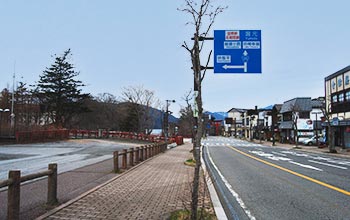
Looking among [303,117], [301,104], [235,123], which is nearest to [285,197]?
[301,104]

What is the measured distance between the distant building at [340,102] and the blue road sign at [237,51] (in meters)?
27.3

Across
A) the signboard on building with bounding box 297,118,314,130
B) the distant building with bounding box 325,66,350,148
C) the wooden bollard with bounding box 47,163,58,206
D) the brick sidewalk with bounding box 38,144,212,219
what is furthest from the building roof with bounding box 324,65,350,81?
the wooden bollard with bounding box 47,163,58,206

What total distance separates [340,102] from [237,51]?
31025 millimetres

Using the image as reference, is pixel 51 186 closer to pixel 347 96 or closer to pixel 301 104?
pixel 347 96

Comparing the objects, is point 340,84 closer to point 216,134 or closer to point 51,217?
point 51,217

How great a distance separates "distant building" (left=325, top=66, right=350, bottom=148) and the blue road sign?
89.5 ft

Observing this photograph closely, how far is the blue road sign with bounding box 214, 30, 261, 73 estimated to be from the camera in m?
10.1

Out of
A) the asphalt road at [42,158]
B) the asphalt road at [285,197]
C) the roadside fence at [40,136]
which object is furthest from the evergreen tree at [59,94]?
the asphalt road at [285,197]

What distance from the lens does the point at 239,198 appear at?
9.09 metres

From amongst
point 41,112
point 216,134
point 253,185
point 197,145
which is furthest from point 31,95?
point 216,134

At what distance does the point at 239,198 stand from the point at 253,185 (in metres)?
2.57

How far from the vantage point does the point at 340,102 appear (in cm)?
3709

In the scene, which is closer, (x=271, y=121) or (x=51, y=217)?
(x=51, y=217)

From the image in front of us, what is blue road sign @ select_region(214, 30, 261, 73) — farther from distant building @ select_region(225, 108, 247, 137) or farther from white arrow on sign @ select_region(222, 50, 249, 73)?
distant building @ select_region(225, 108, 247, 137)
